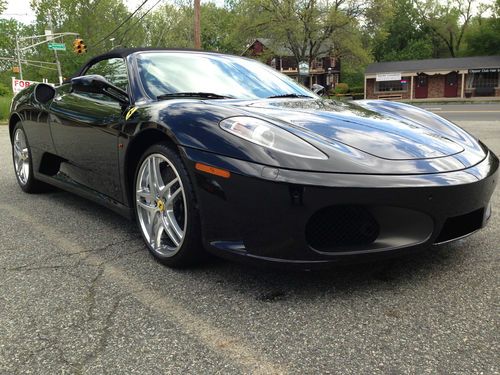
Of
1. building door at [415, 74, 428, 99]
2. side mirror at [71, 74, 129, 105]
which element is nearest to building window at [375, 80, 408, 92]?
building door at [415, 74, 428, 99]

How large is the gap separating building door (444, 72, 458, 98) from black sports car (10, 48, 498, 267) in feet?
152

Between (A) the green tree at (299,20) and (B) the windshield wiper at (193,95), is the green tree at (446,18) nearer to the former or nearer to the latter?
(A) the green tree at (299,20)

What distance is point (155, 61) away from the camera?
334cm

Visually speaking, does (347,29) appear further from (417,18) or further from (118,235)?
(118,235)

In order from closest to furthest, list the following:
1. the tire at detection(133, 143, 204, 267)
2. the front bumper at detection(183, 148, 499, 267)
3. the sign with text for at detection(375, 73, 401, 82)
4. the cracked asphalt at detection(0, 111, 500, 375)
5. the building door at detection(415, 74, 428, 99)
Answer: the cracked asphalt at detection(0, 111, 500, 375) → the front bumper at detection(183, 148, 499, 267) → the tire at detection(133, 143, 204, 267) → the sign with text for at detection(375, 73, 401, 82) → the building door at detection(415, 74, 428, 99)

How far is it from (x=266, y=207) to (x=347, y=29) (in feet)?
133

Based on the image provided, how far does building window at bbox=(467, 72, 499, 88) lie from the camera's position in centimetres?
4362

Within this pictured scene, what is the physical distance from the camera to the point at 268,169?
2117 mm

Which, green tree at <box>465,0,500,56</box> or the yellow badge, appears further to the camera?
green tree at <box>465,0,500,56</box>

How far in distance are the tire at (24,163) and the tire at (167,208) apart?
211 cm

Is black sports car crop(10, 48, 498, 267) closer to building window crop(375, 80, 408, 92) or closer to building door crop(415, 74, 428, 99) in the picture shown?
building door crop(415, 74, 428, 99)

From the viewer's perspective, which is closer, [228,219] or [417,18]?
[228,219]

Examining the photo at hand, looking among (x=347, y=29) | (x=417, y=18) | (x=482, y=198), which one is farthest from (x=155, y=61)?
(x=417, y=18)

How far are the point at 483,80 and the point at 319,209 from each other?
Answer: 48.2 metres
